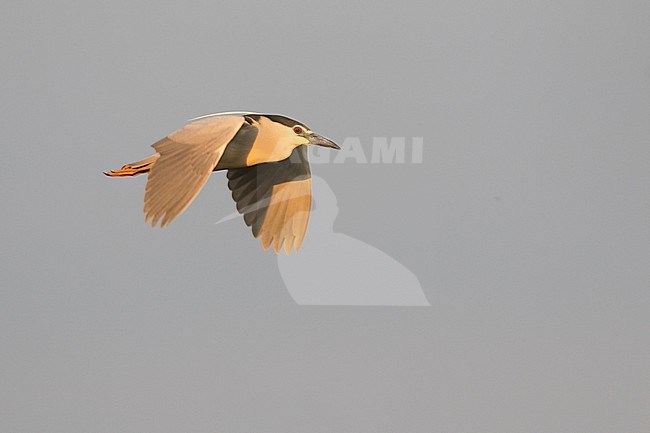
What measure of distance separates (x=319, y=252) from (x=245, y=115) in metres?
0.33

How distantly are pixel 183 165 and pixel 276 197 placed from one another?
0.25 m

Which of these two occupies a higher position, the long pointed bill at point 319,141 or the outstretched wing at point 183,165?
the long pointed bill at point 319,141

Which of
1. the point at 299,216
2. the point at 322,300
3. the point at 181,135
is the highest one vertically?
the point at 181,135

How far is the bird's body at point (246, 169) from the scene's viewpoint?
117cm

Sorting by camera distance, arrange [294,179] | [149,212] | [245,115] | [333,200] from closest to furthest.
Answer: [149,212] → [245,115] → [294,179] → [333,200]

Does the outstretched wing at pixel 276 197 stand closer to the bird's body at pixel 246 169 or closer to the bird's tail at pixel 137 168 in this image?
the bird's body at pixel 246 169

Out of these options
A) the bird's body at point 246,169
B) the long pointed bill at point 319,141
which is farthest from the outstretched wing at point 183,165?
the long pointed bill at point 319,141

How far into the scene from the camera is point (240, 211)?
144cm

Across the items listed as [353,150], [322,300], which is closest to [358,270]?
[322,300]

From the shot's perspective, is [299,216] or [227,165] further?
[299,216]

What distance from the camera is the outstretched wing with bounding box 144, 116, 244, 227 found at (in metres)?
1.16

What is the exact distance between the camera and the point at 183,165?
119 cm

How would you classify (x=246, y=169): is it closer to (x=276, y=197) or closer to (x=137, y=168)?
(x=276, y=197)

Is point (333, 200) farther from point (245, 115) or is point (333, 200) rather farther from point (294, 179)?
point (245, 115)
